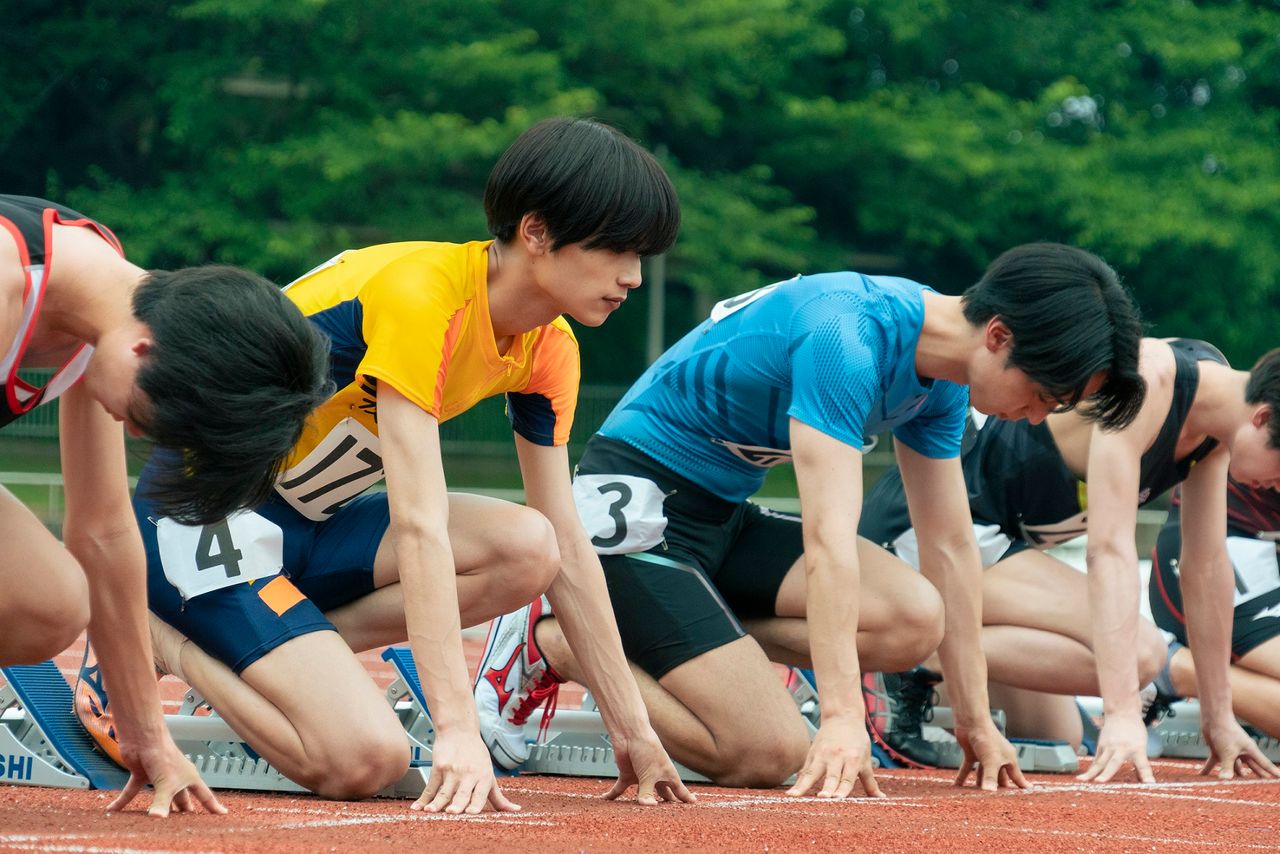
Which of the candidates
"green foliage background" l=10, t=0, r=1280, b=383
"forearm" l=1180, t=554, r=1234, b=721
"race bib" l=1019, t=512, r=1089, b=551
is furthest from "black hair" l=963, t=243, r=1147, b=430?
"green foliage background" l=10, t=0, r=1280, b=383

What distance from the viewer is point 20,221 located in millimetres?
2701

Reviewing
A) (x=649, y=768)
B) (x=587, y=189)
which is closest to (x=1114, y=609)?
(x=649, y=768)

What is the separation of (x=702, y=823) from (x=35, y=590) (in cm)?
130

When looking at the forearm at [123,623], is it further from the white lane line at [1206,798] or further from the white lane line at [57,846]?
the white lane line at [1206,798]

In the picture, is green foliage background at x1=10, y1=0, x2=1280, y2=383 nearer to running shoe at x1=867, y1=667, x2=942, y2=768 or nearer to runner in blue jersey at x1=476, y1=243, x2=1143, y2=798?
running shoe at x1=867, y1=667, x2=942, y2=768

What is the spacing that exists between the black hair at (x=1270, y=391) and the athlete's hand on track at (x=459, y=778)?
2.56 m

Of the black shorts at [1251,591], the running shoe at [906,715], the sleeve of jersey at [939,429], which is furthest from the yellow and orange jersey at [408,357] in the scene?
the black shorts at [1251,591]

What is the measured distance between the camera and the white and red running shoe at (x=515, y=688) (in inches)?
178

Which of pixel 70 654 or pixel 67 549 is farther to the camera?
pixel 70 654

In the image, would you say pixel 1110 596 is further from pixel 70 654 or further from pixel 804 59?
pixel 804 59

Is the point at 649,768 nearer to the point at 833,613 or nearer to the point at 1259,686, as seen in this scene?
the point at 833,613

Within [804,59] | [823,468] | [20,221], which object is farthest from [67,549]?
[804,59]

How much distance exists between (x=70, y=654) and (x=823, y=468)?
193 inches

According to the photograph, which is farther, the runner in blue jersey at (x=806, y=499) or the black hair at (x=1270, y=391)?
the black hair at (x=1270, y=391)
